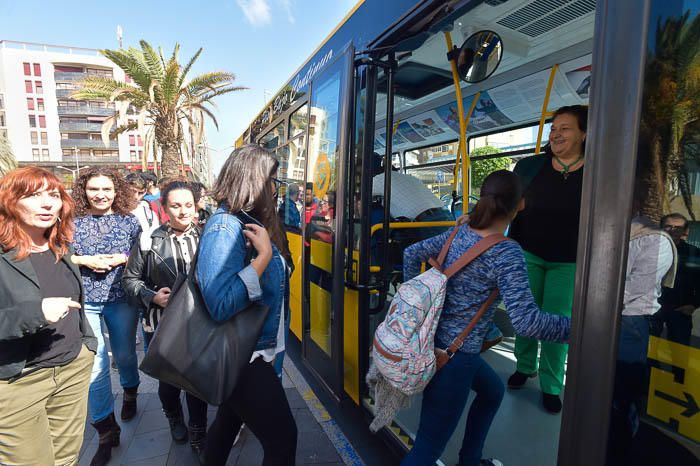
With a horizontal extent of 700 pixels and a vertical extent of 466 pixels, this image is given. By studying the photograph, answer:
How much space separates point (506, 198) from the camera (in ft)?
5.16

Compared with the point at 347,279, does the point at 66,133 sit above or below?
above

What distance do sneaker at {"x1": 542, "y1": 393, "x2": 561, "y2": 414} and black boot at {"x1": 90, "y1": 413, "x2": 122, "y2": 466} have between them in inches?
114

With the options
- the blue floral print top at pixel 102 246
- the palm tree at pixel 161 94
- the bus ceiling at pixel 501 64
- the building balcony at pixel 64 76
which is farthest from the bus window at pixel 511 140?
the building balcony at pixel 64 76

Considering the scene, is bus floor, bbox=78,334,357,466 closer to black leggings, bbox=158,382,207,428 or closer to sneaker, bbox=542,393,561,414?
black leggings, bbox=158,382,207,428

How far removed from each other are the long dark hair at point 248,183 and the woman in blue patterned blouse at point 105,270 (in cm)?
130

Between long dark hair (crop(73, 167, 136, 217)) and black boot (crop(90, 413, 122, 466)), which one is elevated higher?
long dark hair (crop(73, 167, 136, 217))

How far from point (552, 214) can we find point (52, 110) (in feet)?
226

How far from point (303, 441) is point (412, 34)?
8.57 ft

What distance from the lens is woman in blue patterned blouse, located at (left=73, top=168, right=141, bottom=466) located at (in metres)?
2.41

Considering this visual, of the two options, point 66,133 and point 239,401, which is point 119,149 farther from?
point 239,401

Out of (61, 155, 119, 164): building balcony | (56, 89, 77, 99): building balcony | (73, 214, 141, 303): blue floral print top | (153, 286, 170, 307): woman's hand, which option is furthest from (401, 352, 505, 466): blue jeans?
(56, 89, 77, 99): building balcony

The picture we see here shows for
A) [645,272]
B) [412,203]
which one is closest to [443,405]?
[645,272]

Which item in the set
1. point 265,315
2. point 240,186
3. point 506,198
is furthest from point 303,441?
point 506,198

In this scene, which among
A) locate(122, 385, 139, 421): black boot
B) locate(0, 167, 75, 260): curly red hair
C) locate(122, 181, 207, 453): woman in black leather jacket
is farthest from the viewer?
locate(122, 385, 139, 421): black boot
